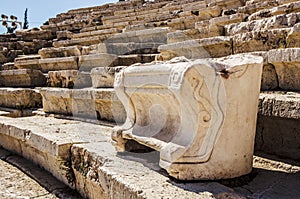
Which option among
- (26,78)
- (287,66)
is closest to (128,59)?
(26,78)

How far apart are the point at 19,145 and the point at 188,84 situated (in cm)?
266

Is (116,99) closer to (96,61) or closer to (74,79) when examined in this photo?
(74,79)

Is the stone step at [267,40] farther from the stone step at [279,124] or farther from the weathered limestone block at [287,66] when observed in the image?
the stone step at [279,124]

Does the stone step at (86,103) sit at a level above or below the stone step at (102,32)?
below

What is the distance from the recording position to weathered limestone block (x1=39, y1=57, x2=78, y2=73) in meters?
5.36

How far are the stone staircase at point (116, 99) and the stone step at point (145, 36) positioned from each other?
0.02m

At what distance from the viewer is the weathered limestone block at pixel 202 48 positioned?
118 inches

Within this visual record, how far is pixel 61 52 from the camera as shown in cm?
617

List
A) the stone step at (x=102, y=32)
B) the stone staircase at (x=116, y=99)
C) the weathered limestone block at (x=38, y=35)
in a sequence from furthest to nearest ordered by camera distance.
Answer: the weathered limestone block at (x=38, y=35), the stone step at (x=102, y=32), the stone staircase at (x=116, y=99)

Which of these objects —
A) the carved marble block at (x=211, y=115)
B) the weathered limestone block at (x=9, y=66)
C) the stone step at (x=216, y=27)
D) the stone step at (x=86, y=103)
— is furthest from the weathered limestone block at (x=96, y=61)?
the carved marble block at (x=211, y=115)

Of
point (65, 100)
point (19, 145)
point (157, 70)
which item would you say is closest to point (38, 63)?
point (65, 100)

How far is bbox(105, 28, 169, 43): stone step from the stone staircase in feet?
0.05

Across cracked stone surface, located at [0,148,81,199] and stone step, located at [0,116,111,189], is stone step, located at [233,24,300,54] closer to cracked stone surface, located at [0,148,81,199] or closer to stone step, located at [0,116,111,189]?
stone step, located at [0,116,111,189]

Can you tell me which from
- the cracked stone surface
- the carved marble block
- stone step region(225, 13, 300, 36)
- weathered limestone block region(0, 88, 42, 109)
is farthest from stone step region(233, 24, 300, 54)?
weathered limestone block region(0, 88, 42, 109)
